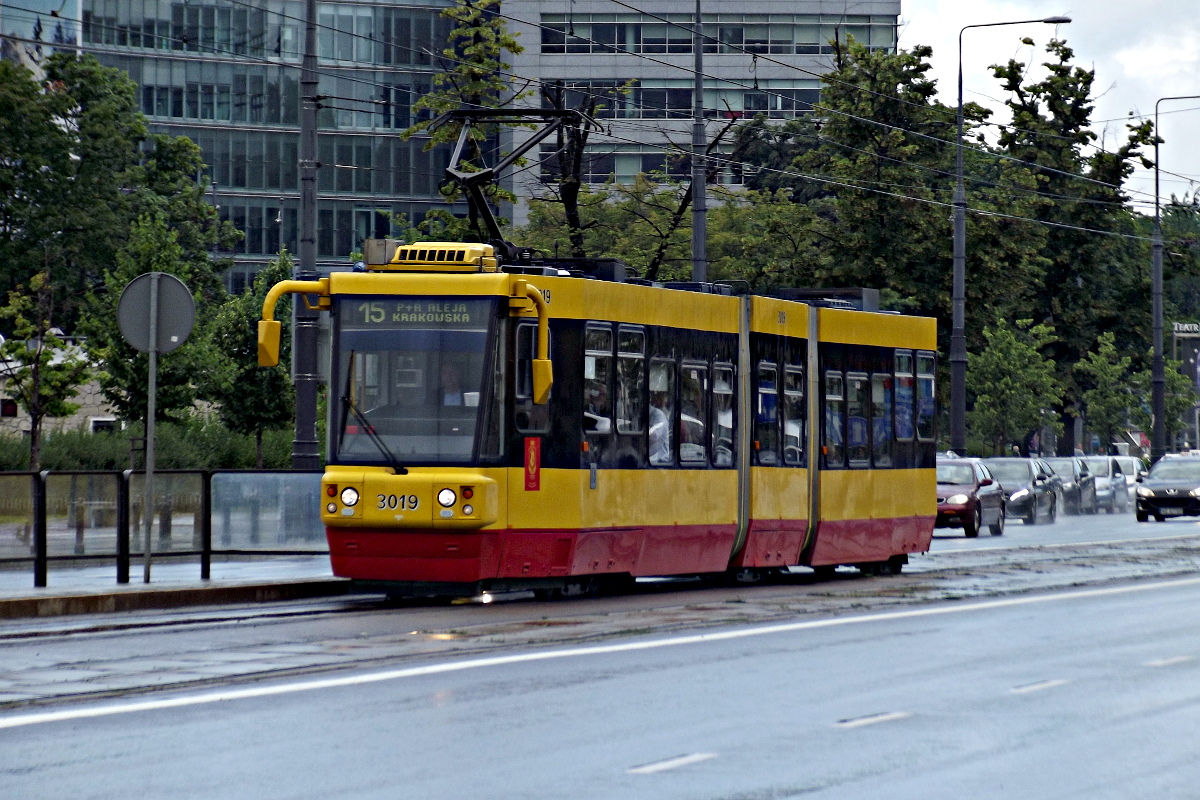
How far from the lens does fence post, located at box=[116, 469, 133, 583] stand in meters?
17.4

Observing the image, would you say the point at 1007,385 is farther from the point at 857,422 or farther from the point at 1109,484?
the point at 857,422

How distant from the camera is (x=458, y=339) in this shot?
1647cm

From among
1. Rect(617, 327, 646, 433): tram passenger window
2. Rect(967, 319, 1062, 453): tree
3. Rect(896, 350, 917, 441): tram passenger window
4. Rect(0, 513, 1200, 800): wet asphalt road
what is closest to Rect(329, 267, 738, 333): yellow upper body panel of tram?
Rect(617, 327, 646, 433): tram passenger window

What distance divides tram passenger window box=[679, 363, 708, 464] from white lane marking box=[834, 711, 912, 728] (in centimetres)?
883

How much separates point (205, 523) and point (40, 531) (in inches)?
71.8

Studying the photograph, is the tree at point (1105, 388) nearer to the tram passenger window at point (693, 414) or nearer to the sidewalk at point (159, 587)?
the tram passenger window at point (693, 414)

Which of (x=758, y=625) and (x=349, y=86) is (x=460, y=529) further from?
(x=349, y=86)

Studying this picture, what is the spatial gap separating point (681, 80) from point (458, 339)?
72.9 metres

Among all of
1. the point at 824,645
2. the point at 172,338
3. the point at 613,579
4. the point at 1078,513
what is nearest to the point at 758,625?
the point at 824,645

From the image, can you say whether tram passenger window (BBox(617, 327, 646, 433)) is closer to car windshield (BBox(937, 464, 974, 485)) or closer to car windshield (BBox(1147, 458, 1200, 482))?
car windshield (BBox(937, 464, 974, 485))

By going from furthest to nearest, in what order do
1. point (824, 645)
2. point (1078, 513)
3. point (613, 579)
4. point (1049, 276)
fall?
point (1049, 276) < point (1078, 513) < point (613, 579) < point (824, 645)

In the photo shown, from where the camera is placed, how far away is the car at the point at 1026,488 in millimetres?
44281

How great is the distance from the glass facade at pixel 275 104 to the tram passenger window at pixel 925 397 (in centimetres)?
6444

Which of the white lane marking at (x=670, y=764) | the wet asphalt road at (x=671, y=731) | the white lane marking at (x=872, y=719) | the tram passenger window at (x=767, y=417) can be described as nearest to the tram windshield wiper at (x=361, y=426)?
the wet asphalt road at (x=671, y=731)
